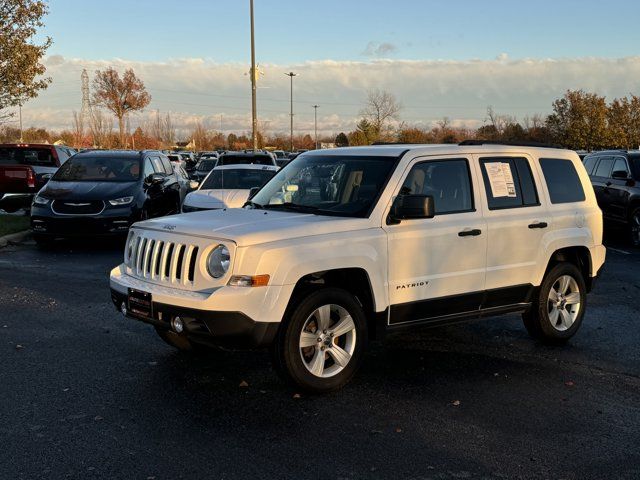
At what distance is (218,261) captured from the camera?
15.9ft

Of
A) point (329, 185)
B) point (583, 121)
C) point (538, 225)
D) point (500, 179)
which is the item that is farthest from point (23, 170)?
point (583, 121)

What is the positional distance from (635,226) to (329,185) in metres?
10.2

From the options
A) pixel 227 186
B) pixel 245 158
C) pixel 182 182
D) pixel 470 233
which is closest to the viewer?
pixel 470 233

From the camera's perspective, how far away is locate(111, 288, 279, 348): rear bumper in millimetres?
4645

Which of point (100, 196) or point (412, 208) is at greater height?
point (412, 208)

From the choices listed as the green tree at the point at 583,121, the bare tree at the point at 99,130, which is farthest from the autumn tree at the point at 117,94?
the green tree at the point at 583,121

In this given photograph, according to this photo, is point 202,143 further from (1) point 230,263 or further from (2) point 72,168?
(1) point 230,263

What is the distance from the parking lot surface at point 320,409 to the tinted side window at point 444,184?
4.52ft

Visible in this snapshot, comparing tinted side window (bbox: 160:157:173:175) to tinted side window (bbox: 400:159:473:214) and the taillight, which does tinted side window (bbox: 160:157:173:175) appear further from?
tinted side window (bbox: 400:159:473:214)

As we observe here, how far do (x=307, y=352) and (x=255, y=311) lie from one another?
2.18 ft

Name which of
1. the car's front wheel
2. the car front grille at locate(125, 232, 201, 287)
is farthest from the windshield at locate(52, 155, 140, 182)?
the car's front wheel

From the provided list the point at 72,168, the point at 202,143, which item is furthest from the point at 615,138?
the point at 202,143

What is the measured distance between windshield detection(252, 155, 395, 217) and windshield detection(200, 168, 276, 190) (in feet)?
23.5

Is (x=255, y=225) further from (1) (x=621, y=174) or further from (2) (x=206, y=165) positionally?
(2) (x=206, y=165)
